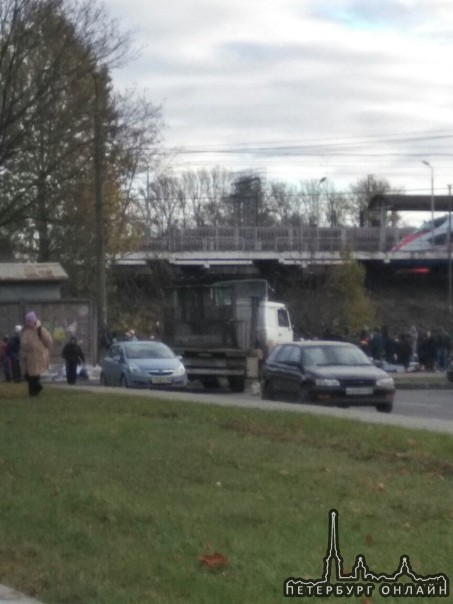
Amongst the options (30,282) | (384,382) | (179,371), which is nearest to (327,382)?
(384,382)

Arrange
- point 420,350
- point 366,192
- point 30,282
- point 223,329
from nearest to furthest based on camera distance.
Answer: point 30,282 → point 223,329 → point 420,350 → point 366,192

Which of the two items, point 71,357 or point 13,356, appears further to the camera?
point 13,356

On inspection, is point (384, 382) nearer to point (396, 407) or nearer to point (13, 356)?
point (396, 407)

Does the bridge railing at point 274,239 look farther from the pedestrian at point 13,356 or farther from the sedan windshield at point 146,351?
the pedestrian at point 13,356

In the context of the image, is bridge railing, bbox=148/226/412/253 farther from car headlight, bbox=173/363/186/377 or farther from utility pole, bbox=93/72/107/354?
car headlight, bbox=173/363/186/377

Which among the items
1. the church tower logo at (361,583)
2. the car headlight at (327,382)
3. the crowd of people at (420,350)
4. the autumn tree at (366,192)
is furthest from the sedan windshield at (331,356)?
the autumn tree at (366,192)

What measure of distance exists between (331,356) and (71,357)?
9.11 metres

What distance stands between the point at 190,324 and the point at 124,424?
2220 centimetres

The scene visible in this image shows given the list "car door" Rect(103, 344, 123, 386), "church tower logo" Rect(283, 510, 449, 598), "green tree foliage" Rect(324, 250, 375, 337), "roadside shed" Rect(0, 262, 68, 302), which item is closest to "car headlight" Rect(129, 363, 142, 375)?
"car door" Rect(103, 344, 123, 386)

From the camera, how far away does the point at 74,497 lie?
12016 mm

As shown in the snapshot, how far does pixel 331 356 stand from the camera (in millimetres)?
27344

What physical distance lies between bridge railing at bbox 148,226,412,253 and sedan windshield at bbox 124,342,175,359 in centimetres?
4064

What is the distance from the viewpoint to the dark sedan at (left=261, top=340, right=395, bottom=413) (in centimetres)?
2628

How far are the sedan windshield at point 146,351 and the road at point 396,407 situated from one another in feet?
9.54
